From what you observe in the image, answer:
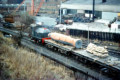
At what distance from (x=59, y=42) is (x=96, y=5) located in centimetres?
696

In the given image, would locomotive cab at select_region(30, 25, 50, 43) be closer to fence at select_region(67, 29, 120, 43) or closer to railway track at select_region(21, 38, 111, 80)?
railway track at select_region(21, 38, 111, 80)

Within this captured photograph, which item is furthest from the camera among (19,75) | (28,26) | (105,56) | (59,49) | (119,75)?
(28,26)

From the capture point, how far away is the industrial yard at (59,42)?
934cm

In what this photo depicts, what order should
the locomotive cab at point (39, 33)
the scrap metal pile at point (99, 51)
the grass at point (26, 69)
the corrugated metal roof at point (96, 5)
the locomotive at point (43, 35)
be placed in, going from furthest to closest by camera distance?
the corrugated metal roof at point (96, 5), the locomotive cab at point (39, 33), the locomotive at point (43, 35), the scrap metal pile at point (99, 51), the grass at point (26, 69)

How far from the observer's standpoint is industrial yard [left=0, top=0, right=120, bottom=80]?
9.34 metres

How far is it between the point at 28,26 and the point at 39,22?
3.14 ft

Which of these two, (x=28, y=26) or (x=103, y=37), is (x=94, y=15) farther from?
(x=28, y=26)

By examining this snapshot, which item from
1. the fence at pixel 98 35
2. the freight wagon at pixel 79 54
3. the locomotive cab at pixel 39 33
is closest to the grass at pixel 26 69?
the freight wagon at pixel 79 54

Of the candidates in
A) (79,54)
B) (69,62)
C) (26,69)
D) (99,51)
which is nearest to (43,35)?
(69,62)

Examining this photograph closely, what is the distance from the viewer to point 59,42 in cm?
1391

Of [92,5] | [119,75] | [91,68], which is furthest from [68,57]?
[92,5]

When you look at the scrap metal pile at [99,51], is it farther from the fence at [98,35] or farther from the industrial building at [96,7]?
the industrial building at [96,7]

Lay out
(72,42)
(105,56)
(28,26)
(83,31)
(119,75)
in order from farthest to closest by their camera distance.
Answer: (83,31) < (28,26) < (72,42) < (105,56) < (119,75)

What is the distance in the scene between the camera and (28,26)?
50.8ft
